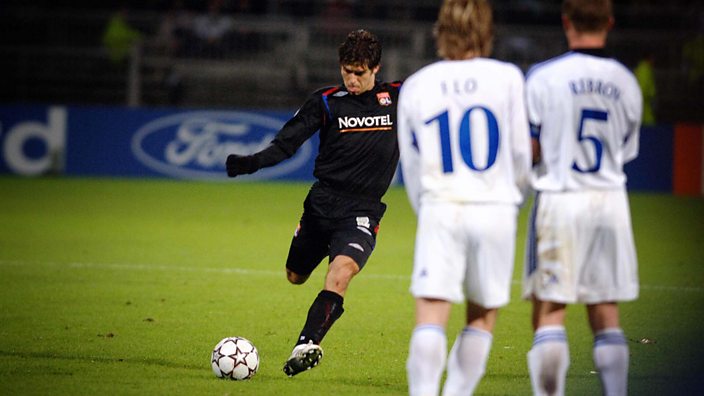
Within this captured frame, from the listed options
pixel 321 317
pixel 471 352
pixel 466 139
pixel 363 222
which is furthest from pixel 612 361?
pixel 363 222

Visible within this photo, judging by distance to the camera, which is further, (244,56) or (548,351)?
(244,56)

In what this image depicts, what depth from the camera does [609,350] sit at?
5332 millimetres

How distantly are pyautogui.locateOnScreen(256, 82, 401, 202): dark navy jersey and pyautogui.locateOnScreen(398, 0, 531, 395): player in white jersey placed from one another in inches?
90.0

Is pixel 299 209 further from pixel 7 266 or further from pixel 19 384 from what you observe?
pixel 19 384

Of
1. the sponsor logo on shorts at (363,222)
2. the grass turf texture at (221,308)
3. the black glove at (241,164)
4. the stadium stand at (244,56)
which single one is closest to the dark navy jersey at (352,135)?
the sponsor logo on shorts at (363,222)

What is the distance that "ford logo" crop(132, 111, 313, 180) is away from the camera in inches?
886

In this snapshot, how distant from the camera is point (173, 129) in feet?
74.2

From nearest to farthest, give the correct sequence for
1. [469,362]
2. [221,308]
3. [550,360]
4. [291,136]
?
[550,360], [469,362], [291,136], [221,308]

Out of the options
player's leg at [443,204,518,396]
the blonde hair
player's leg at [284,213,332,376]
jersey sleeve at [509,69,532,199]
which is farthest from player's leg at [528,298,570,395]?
player's leg at [284,213,332,376]

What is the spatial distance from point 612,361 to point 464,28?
5.47ft

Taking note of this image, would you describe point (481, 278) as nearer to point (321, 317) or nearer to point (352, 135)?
point (321, 317)

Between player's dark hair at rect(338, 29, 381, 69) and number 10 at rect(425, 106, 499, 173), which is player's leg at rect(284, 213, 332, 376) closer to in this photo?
player's dark hair at rect(338, 29, 381, 69)

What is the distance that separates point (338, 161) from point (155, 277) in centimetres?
444

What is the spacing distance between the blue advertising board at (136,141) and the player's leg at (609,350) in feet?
56.5
